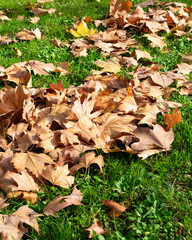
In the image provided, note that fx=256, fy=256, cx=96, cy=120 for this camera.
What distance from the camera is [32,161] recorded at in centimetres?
171

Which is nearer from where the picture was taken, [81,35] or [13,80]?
[13,80]

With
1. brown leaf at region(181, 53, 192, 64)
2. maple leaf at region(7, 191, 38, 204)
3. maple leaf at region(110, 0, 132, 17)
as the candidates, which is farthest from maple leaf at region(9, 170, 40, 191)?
maple leaf at region(110, 0, 132, 17)

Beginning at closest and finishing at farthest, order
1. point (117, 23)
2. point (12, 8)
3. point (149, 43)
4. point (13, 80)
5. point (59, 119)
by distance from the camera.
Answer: point (59, 119) → point (13, 80) → point (149, 43) → point (117, 23) → point (12, 8)

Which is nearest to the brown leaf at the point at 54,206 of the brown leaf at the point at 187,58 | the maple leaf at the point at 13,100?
the maple leaf at the point at 13,100

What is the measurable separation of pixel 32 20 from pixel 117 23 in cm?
133

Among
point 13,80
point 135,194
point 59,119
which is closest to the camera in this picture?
point 135,194

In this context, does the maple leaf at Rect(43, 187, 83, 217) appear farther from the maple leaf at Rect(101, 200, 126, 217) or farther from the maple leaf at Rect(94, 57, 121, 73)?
the maple leaf at Rect(94, 57, 121, 73)

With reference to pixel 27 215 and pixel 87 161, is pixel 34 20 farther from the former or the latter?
pixel 27 215

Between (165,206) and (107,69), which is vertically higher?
(107,69)

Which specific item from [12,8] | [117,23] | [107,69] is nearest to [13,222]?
[107,69]

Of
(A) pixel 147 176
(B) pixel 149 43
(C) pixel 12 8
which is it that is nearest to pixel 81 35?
(B) pixel 149 43

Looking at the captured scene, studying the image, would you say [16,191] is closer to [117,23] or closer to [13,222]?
[13,222]

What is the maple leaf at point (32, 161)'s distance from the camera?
1681 millimetres

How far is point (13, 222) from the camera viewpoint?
143cm
